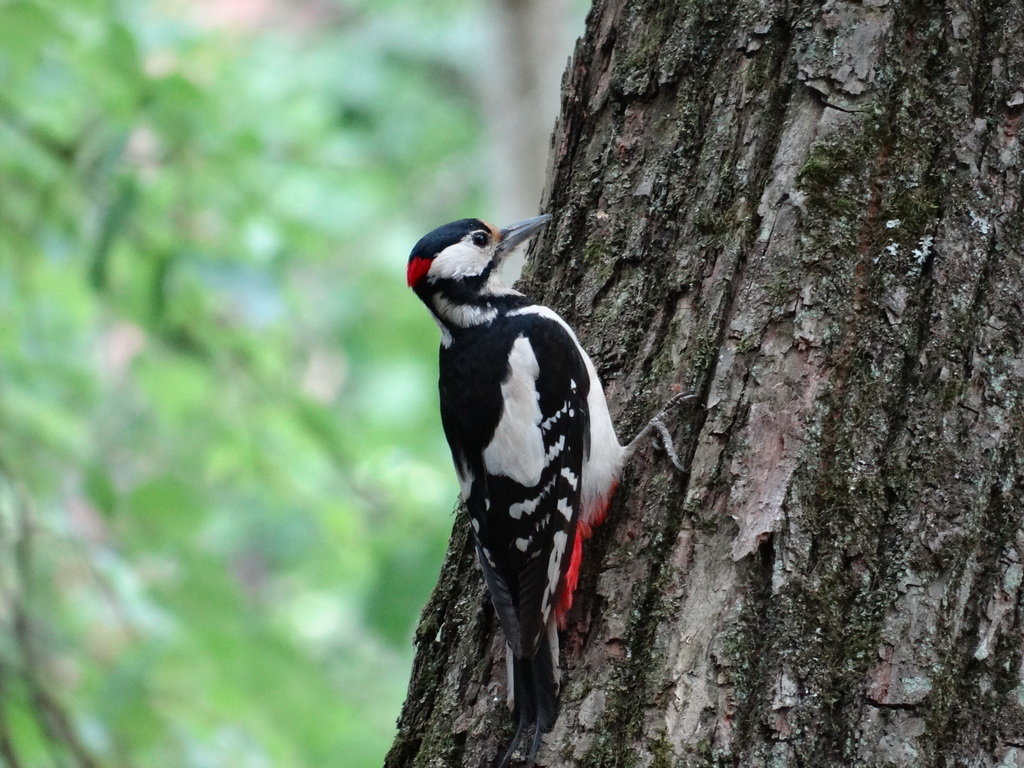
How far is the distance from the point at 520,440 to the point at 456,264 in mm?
727

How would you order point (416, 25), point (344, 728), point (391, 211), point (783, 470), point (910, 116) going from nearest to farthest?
1. point (783, 470)
2. point (910, 116)
3. point (344, 728)
4. point (391, 211)
5. point (416, 25)

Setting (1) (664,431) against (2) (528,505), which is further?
(2) (528,505)

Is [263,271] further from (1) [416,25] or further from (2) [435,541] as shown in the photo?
(1) [416,25]

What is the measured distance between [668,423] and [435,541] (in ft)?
8.24

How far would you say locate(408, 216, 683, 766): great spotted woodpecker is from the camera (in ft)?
7.25

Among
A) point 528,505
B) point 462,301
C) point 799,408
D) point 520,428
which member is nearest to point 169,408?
point 462,301

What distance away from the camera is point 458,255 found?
332 centimetres

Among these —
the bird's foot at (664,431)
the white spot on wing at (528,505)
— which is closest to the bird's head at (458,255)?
the white spot on wing at (528,505)

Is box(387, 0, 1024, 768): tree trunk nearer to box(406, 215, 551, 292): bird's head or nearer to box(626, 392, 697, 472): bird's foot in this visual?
box(626, 392, 697, 472): bird's foot

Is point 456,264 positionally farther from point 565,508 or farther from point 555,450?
point 565,508

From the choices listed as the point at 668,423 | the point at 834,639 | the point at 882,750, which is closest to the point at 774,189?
the point at 668,423

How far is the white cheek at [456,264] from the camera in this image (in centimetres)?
329

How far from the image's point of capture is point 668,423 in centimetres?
229

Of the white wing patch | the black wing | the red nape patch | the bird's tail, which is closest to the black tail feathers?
the bird's tail
